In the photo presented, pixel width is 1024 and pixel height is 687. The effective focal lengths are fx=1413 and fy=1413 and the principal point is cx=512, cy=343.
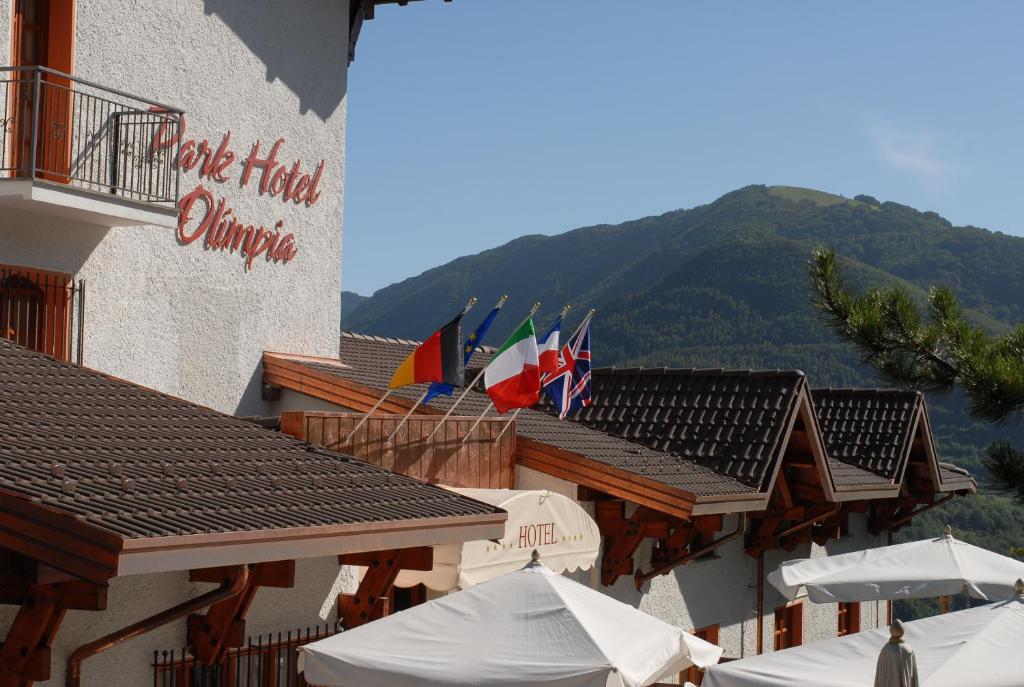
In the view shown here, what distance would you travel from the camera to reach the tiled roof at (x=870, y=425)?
20.4 meters

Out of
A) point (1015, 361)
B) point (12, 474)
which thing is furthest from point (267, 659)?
point (1015, 361)

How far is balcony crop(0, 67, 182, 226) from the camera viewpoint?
11.0 meters

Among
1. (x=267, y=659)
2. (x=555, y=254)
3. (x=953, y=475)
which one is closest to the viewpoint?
(x=267, y=659)

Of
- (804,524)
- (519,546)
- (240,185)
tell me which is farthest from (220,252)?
(804,524)

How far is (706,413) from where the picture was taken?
16.6 metres

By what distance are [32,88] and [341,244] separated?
4743 millimetres

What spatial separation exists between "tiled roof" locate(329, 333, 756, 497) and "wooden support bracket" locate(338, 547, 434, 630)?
3.45 meters

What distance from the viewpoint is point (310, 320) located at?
1514 centimetres

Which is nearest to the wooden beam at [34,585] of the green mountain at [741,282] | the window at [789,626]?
the window at [789,626]

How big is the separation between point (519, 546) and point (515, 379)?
2180 millimetres

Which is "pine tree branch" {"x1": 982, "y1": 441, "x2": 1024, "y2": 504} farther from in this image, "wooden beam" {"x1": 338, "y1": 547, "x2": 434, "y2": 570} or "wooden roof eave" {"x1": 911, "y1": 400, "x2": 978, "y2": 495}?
"wooden beam" {"x1": 338, "y1": 547, "x2": 434, "y2": 570}

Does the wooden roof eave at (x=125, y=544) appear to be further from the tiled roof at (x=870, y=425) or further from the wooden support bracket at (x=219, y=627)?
the tiled roof at (x=870, y=425)

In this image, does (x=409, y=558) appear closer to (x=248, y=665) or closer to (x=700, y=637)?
(x=248, y=665)

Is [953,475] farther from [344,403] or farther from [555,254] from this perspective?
[555,254]
